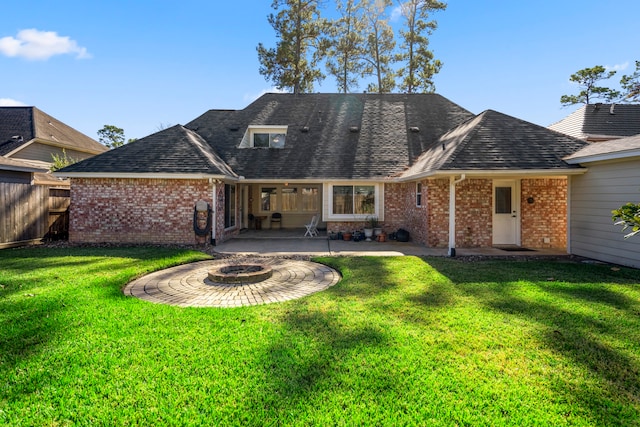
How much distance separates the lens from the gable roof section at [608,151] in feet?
22.8

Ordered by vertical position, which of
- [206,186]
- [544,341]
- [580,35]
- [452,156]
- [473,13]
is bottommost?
[544,341]

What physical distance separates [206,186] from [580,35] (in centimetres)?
1462

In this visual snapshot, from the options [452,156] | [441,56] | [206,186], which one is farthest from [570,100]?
[206,186]

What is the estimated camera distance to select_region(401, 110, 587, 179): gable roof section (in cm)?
855

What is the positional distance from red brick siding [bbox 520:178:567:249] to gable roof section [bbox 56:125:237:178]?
995 cm

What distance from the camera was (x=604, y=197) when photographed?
7.89 meters

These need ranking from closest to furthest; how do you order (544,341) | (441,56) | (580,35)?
1. (544,341)
2. (580,35)
3. (441,56)

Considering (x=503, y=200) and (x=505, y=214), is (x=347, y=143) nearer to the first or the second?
(x=503, y=200)

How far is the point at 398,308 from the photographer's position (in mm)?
4648

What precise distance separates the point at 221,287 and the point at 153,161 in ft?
23.2

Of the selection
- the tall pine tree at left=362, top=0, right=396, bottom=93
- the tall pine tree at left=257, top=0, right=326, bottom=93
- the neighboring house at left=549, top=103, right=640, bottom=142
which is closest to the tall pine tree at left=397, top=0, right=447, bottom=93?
the tall pine tree at left=362, top=0, right=396, bottom=93

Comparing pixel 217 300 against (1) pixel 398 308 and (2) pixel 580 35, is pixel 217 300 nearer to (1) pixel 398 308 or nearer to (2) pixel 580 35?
(1) pixel 398 308

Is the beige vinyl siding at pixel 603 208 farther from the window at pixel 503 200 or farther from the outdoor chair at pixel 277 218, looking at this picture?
the outdoor chair at pixel 277 218

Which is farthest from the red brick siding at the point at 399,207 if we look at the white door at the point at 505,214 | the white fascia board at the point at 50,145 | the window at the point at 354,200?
the white fascia board at the point at 50,145
